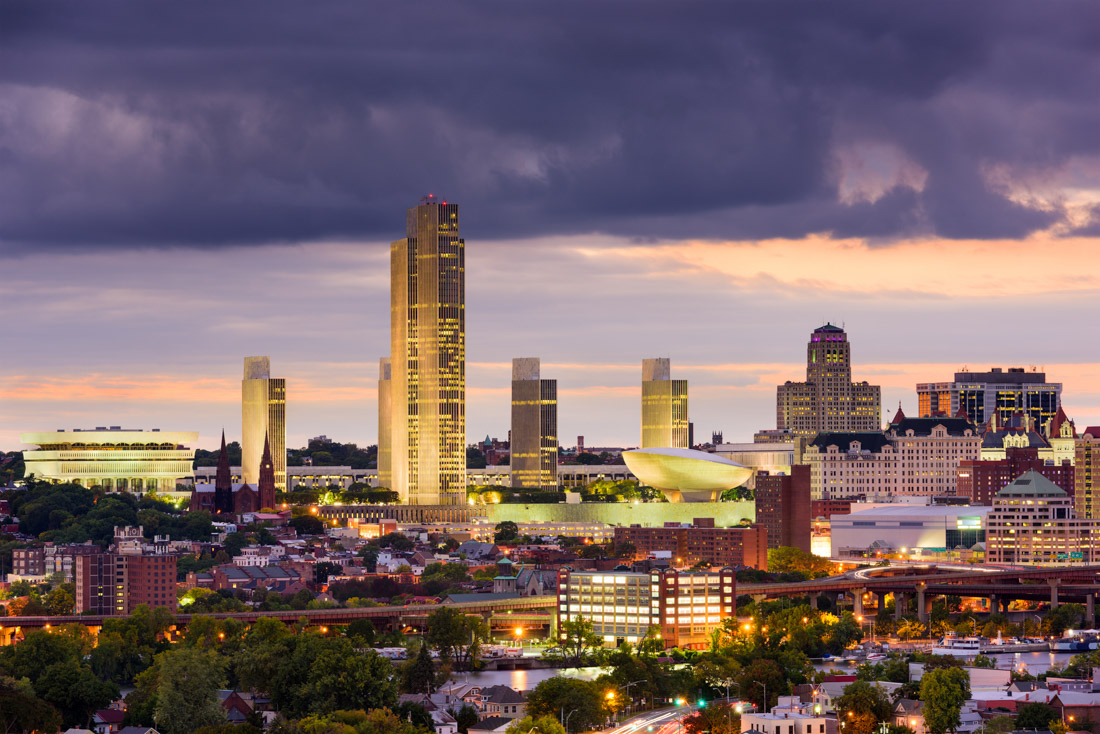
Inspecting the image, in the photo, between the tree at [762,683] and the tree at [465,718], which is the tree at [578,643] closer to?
the tree at [762,683]

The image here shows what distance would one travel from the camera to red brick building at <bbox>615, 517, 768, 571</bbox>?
188450 millimetres

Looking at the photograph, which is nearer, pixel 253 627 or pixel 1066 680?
pixel 1066 680

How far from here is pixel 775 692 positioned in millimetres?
106750

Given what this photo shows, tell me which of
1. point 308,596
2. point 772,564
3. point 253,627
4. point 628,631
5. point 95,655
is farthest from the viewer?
point 772,564

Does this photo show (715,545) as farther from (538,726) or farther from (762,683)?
(538,726)

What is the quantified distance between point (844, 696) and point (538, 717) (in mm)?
12925

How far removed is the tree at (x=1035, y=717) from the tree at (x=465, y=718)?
2265 cm

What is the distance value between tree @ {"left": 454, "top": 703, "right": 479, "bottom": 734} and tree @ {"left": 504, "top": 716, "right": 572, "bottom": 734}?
10.3 ft

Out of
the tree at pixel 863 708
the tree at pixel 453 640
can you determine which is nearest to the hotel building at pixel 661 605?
the tree at pixel 453 640

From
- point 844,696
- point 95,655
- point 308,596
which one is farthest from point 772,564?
point 844,696

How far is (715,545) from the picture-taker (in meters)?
191

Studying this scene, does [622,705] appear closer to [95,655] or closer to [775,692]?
[775,692]

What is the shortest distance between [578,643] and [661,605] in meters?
12.9

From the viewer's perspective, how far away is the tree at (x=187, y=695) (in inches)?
3861
